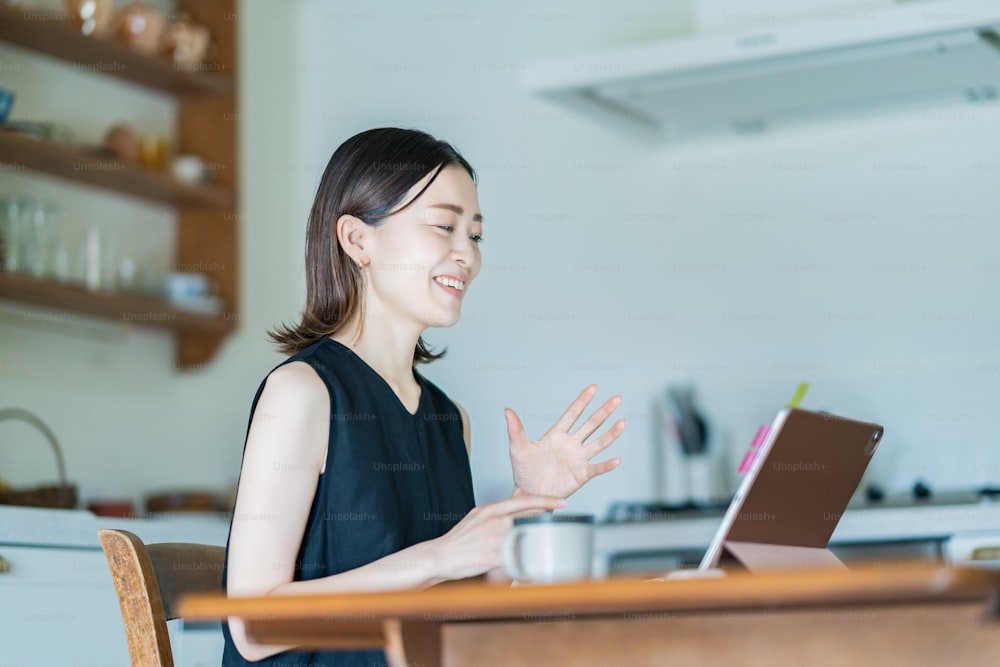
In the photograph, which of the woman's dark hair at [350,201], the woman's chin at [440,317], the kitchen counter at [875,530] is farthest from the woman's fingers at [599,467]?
the kitchen counter at [875,530]

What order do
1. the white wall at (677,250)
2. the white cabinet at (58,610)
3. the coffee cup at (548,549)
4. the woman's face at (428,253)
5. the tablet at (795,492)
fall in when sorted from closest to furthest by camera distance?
the coffee cup at (548,549), the tablet at (795,492), the woman's face at (428,253), the white cabinet at (58,610), the white wall at (677,250)

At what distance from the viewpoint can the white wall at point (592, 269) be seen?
318cm

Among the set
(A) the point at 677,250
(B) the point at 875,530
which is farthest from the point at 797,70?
(B) the point at 875,530

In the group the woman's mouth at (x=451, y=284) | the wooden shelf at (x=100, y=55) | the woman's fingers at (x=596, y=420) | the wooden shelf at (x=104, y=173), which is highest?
the wooden shelf at (x=100, y=55)

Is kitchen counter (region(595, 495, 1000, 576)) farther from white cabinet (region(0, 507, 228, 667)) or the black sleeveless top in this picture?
the black sleeveless top

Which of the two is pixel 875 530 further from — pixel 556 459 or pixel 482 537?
pixel 482 537

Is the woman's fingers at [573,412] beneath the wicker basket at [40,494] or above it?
above

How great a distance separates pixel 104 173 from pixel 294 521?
2214 mm

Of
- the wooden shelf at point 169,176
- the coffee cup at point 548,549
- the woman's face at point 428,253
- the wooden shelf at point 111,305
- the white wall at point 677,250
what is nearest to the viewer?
the coffee cup at point 548,549

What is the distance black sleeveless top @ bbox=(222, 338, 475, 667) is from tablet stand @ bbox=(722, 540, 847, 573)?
0.39 meters

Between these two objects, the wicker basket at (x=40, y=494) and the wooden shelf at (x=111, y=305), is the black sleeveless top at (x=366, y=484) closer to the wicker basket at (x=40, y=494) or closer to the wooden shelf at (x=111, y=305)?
the wicker basket at (x=40, y=494)

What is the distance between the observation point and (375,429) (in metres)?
1.48

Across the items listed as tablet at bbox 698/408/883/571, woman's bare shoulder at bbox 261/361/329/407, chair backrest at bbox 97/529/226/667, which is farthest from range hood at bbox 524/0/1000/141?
chair backrest at bbox 97/529/226/667

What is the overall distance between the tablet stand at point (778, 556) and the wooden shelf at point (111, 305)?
82.5 inches
